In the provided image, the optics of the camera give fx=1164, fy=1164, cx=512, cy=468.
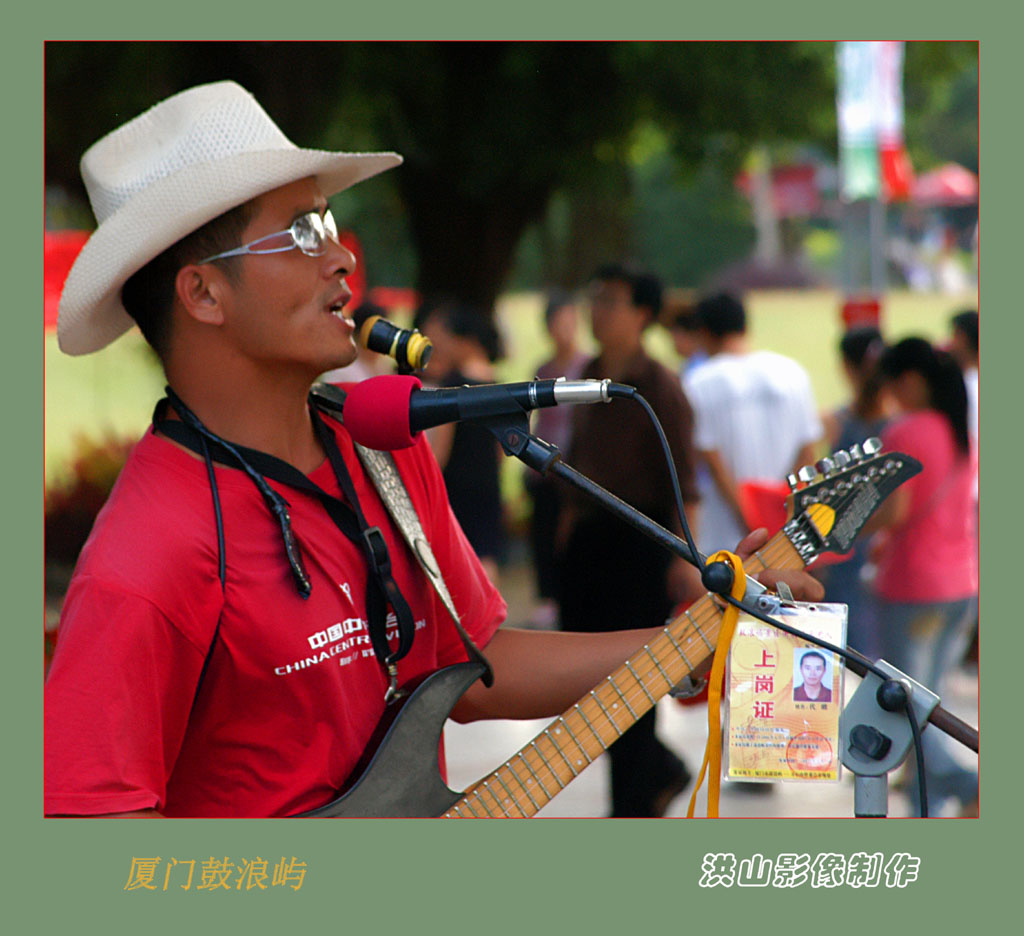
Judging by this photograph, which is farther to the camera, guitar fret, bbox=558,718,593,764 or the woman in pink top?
the woman in pink top

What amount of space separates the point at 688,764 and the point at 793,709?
12.2 ft

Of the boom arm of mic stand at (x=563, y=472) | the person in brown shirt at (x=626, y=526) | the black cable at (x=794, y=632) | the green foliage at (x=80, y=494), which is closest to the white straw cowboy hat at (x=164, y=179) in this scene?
the boom arm of mic stand at (x=563, y=472)

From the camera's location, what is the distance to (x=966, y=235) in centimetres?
2898

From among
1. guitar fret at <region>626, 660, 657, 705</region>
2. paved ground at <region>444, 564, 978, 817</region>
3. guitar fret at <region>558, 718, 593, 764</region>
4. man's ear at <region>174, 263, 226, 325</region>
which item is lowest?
paved ground at <region>444, 564, 978, 817</region>

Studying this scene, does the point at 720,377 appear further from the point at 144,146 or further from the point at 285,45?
the point at 144,146

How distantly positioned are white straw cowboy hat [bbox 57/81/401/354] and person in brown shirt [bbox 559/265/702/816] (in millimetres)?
2519

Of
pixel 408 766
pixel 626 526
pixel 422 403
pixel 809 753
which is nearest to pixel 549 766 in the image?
pixel 408 766

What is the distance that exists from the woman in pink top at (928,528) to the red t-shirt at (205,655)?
3.06 meters

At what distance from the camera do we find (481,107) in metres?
8.42

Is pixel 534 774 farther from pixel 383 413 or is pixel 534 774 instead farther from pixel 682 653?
pixel 383 413

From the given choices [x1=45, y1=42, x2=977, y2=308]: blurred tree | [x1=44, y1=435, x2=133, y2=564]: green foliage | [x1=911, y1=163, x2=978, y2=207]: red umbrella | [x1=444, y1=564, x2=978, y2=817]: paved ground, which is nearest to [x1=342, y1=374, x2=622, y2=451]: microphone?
[x1=444, y1=564, x2=978, y2=817]: paved ground

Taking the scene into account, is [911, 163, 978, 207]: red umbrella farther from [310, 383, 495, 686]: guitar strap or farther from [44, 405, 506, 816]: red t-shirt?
[44, 405, 506, 816]: red t-shirt

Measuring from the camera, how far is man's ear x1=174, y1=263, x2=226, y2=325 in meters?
2.15

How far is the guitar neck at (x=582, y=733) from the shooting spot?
2121 mm
